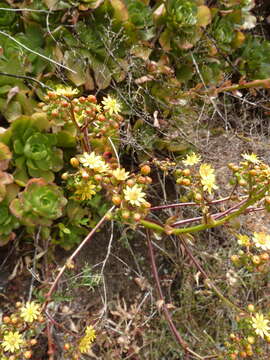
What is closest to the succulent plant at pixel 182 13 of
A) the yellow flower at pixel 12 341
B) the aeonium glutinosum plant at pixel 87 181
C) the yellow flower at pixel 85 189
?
the aeonium glutinosum plant at pixel 87 181

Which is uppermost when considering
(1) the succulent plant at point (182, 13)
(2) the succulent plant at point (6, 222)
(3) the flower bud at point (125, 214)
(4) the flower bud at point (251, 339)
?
(1) the succulent plant at point (182, 13)

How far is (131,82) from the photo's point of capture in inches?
Answer: 85.7

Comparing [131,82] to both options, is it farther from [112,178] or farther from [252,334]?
[252,334]

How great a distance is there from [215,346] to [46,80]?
167 centimetres

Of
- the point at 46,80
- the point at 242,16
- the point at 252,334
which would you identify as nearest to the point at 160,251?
the point at 252,334

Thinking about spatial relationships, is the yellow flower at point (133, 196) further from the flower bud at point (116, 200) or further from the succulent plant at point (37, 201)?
the succulent plant at point (37, 201)

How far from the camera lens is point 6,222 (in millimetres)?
1720

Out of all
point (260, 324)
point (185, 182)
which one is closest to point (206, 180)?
point (185, 182)

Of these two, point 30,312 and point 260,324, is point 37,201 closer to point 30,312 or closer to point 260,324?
point 30,312

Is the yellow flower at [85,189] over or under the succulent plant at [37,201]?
over

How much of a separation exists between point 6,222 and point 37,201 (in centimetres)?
21

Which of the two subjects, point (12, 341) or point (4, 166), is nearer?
point (12, 341)

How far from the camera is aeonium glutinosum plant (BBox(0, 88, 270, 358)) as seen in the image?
1466 mm

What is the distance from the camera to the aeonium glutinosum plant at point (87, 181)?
1466 millimetres
